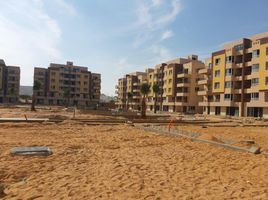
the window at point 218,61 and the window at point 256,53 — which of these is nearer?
the window at point 256,53

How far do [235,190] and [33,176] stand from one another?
6.50 meters

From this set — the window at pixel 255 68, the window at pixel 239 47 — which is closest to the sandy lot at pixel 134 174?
the window at pixel 255 68

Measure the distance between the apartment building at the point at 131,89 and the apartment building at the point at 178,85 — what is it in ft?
51.3

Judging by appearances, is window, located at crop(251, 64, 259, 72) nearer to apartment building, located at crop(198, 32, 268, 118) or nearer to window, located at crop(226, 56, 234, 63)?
apartment building, located at crop(198, 32, 268, 118)

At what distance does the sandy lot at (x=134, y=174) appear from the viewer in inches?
332

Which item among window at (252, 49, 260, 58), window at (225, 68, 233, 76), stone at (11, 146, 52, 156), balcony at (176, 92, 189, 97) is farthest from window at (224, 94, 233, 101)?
stone at (11, 146, 52, 156)

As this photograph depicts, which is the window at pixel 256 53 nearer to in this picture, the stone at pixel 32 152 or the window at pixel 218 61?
the window at pixel 218 61

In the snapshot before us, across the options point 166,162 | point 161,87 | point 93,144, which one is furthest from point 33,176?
point 161,87

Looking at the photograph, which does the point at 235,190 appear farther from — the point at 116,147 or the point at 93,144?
the point at 93,144

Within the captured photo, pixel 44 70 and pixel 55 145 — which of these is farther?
pixel 44 70

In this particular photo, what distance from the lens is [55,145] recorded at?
55.0 feet

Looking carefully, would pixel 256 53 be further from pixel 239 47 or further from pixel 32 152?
pixel 32 152

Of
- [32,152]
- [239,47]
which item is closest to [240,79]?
[239,47]

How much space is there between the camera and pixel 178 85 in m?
96.3
